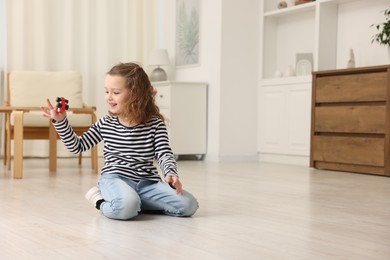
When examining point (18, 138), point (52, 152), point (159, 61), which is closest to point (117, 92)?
point (18, 138)

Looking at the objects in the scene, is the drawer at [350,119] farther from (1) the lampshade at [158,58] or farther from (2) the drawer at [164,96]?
(1) the lampshade at [158,58]

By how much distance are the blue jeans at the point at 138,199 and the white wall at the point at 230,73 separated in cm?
376

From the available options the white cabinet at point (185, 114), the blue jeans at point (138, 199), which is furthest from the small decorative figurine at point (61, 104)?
the white cabinet at point (185, 114)

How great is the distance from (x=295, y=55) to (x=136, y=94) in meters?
3.92

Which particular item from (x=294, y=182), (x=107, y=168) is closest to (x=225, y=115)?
(x=294, y=182)

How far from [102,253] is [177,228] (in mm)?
527

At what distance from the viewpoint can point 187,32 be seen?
696cm

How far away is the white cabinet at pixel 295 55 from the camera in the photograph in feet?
19.3

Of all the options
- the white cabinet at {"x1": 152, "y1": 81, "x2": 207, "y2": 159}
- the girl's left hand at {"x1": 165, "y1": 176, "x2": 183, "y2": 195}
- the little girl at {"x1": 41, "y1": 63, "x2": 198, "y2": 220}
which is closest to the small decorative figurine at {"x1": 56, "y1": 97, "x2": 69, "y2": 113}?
the little girl at {"x1": 41, "y1": 63, "x2": 198, "y2": 220}

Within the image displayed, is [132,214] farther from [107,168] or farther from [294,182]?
[294,182]

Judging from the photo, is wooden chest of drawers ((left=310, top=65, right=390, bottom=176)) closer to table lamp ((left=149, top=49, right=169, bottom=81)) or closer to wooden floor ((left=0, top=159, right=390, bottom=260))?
wooden floor ((left=0, top=159, right=390, bottom=260))

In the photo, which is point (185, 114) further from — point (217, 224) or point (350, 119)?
point (217, 224)

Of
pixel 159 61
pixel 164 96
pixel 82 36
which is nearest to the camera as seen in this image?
pixel 164 96

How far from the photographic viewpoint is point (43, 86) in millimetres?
5883
